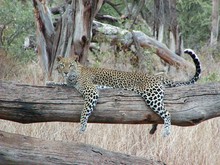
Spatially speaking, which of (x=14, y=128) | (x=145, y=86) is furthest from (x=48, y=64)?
(x=145, y=86)

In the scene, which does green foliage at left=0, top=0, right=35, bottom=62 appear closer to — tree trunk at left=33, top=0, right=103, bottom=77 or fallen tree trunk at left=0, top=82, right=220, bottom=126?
tree trunk at left=33, top=0, right=103, bottom=77

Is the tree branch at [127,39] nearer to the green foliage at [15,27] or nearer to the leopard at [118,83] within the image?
the green foliage at [15,27]

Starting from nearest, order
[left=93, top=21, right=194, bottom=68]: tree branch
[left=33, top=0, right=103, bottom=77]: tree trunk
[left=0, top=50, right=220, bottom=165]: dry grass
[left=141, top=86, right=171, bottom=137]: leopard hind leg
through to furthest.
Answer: [left=141, top=86, right=171, bottom=137]: leopard hind leg, [left=0, top=50, right=220, bottom=165]: dry grass, [left=33, top=0, right=103, bottom=77]: tree trunk, [left=93, top=21, right=194, bottom=68]: tree branch

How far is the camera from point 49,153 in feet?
15.5

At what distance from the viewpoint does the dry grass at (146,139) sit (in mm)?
7438

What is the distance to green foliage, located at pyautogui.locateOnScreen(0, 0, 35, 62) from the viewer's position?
46.2 ft

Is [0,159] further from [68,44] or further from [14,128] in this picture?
[68,44]

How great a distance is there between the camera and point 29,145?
4.74 meters

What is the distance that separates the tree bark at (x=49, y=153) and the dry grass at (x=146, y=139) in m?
2.66

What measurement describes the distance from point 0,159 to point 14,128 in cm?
332

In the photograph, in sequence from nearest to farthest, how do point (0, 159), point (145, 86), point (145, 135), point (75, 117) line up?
point (0, 159) → point (75, 117) → point (145, 86) → point (145, 135)

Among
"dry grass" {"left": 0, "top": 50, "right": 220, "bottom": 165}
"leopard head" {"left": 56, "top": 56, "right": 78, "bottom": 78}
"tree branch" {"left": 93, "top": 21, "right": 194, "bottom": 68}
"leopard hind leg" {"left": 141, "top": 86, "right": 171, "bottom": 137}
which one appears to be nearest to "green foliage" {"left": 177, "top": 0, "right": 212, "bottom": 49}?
"tree branch" {"left": 93, "top": 21, "right": 194, "bottom": 68}

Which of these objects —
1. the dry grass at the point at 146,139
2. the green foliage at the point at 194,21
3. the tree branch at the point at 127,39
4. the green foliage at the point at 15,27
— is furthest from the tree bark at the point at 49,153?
the green foliage at the point at 194,21

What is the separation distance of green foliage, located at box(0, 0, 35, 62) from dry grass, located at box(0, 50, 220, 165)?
20.9 feet
